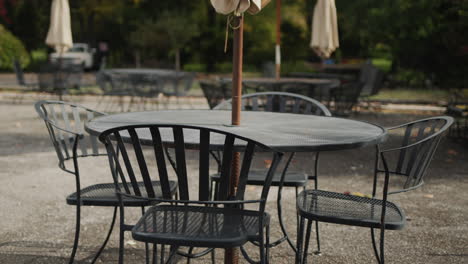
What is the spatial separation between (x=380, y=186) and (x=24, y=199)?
3439mm

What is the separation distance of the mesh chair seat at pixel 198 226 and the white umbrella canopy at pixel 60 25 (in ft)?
27.8

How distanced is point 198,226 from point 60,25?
8.96m

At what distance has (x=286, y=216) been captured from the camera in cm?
495

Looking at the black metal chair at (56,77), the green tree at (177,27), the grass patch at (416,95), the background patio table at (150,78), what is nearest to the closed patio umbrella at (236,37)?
the background patio table at (150,78)

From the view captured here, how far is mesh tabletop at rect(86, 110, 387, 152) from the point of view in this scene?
2979 mm

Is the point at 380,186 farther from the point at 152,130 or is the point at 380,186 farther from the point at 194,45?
the point at 194,45

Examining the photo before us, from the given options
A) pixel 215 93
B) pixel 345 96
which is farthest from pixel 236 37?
pixel 345 96

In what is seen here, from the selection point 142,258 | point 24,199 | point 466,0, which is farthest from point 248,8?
point 466,0

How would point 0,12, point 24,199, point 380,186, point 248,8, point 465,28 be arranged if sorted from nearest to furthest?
point 248,8
point 24,199
point 380,186
point 465,28
point 0,12

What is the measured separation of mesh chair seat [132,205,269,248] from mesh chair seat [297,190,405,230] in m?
0.36

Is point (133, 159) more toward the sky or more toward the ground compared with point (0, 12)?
more toward the ground

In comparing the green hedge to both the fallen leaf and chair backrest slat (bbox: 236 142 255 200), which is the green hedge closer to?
the fallen leaf

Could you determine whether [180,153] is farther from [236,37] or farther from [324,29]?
[324,29]

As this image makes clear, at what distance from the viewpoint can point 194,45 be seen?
31.5 meters
